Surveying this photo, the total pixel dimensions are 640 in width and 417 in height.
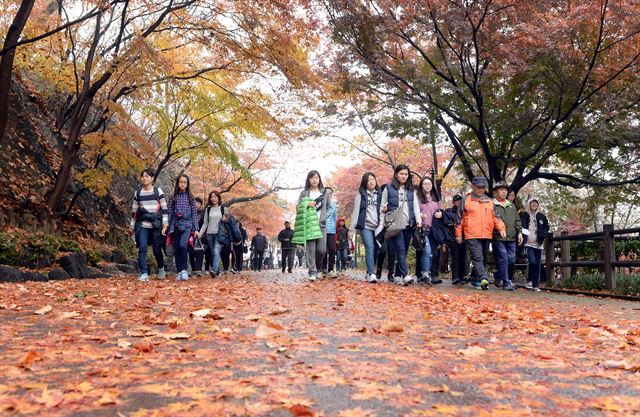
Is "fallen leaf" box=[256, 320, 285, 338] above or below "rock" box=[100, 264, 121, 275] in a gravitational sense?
below

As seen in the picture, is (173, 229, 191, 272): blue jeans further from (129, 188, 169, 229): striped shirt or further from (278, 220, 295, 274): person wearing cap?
(278, 220, 295, 274): person wearing cap

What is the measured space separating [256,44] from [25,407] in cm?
1042

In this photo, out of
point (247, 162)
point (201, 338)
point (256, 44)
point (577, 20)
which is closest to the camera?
point (201, 338)

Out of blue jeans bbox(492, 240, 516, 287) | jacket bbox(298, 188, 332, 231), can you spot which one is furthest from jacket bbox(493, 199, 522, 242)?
jacket bbox(298, 188, 332, 231)

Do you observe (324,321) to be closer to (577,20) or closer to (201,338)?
(201,338)

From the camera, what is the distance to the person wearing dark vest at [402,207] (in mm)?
9359

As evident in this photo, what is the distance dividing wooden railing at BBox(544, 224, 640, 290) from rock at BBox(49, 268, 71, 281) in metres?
8.87

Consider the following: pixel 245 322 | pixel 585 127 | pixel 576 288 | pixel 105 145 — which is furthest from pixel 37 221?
pixel 585 127

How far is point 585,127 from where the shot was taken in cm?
1237

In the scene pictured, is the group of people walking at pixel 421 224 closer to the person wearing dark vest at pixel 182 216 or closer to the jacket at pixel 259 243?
the person wearing dark vest at pixel 182 216

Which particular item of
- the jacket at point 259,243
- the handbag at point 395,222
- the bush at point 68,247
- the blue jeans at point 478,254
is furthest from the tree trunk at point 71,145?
the jacket at point 259,243

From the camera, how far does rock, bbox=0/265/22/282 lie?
881 centimetres

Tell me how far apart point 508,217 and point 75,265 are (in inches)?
314

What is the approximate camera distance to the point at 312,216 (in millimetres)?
9453
